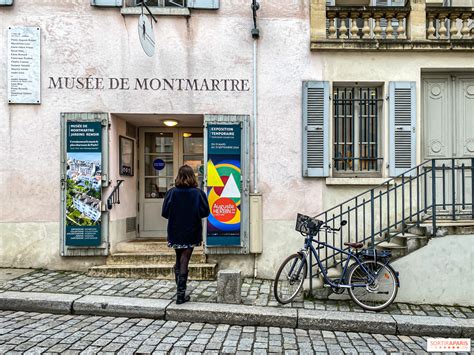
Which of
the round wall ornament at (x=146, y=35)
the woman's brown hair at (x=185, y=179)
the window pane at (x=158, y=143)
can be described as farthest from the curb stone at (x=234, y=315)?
the round wall ornament at (x=146, y=35)

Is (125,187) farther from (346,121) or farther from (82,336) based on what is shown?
(346,121)

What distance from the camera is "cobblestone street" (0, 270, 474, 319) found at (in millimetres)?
5516

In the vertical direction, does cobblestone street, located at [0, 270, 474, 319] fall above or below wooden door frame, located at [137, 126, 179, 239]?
below

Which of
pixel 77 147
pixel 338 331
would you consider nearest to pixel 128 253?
pixel 77 147

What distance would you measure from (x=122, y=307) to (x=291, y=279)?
2.31 meters

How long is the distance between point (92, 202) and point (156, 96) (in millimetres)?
2180

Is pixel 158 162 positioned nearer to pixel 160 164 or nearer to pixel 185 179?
pixel 160 164

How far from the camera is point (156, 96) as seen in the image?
7.05 metres

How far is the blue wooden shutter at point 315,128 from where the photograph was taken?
6.96m

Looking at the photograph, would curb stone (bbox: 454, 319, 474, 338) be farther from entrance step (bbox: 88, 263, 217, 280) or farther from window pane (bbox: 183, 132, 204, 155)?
window pane (bbox: 183, 132, 204, 155)

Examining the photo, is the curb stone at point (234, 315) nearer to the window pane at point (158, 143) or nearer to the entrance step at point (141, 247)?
the entrance step at point (141, 247)

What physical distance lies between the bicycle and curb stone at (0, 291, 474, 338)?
13.4 inches

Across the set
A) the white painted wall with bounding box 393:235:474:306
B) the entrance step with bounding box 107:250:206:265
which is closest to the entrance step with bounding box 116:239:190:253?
the entrance step with bounding box 107:250:206:265

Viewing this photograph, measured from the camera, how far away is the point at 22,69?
6.95m
